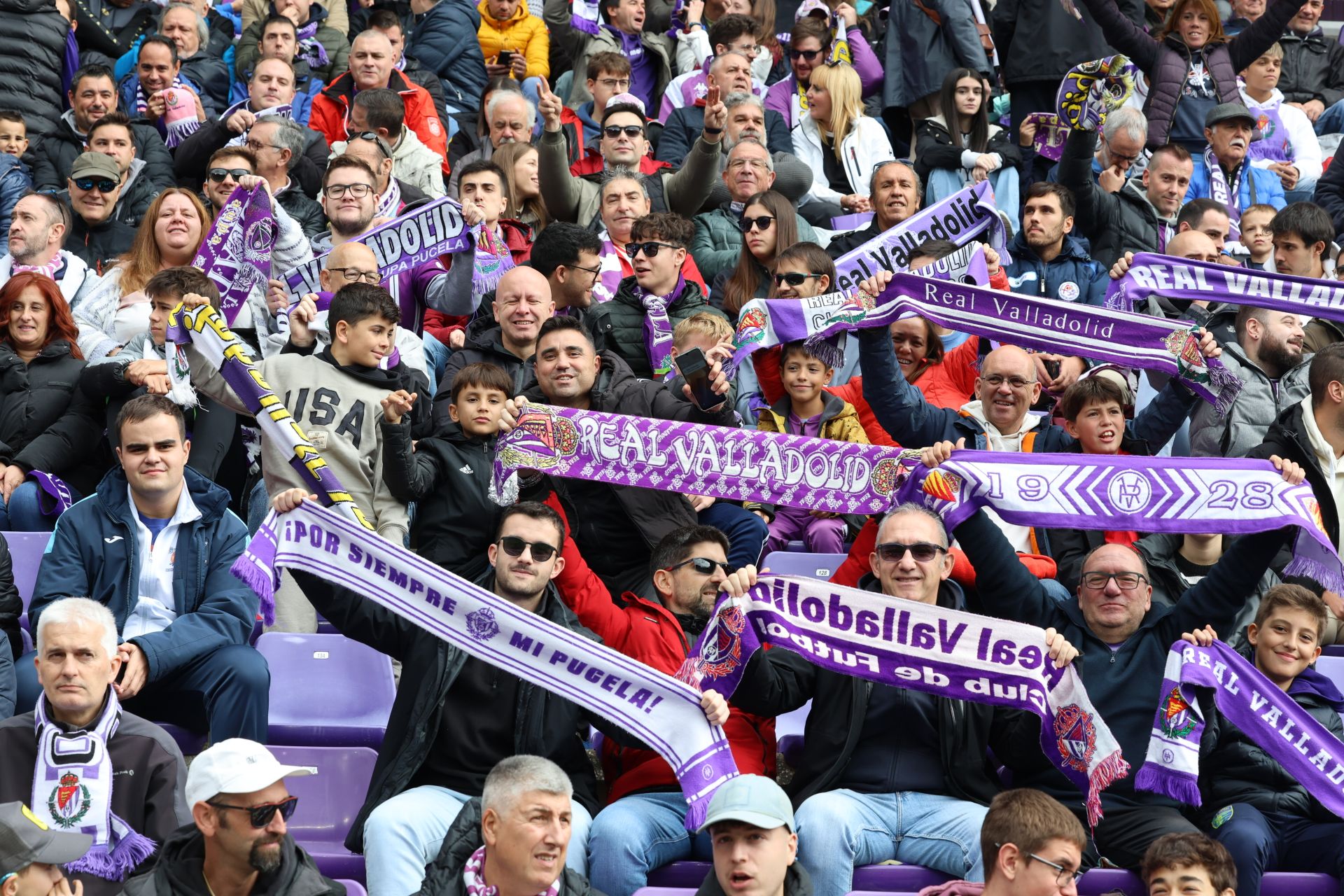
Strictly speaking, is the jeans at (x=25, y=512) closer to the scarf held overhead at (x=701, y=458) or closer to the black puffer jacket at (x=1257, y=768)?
the scarf held overhead at (x=701, y=458)

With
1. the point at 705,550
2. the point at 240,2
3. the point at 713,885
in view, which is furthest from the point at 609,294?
the point at 240,2

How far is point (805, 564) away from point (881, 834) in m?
1.93

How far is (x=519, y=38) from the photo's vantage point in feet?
45.5

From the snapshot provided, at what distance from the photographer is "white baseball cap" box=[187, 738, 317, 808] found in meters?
5.44

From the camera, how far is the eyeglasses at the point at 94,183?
10.4 metres

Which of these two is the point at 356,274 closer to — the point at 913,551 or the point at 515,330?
the point at 515,330

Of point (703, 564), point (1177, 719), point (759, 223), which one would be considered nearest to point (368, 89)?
point (759, 223)

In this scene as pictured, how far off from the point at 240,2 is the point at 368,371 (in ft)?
23.0

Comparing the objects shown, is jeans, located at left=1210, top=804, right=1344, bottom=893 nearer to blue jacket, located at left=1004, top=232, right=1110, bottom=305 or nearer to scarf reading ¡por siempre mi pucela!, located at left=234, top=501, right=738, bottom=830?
scarf reading ¡por siempre mi pucela!, located at left=234, top=501, right=738, bottom=830

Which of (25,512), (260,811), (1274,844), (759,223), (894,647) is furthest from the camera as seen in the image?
(759,223)

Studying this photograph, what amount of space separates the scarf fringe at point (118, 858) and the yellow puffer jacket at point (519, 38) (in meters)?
8.93

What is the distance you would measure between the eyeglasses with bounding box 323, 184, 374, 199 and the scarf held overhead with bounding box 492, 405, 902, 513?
8.52 ft

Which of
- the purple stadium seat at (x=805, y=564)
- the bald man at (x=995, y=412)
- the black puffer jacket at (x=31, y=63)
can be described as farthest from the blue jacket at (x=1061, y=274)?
the black puffer jacket at (x=31, y=63)

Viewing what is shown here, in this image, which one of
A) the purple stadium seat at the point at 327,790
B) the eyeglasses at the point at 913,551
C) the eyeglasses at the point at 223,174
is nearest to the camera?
the purple stadium seat at the point at 327,790
